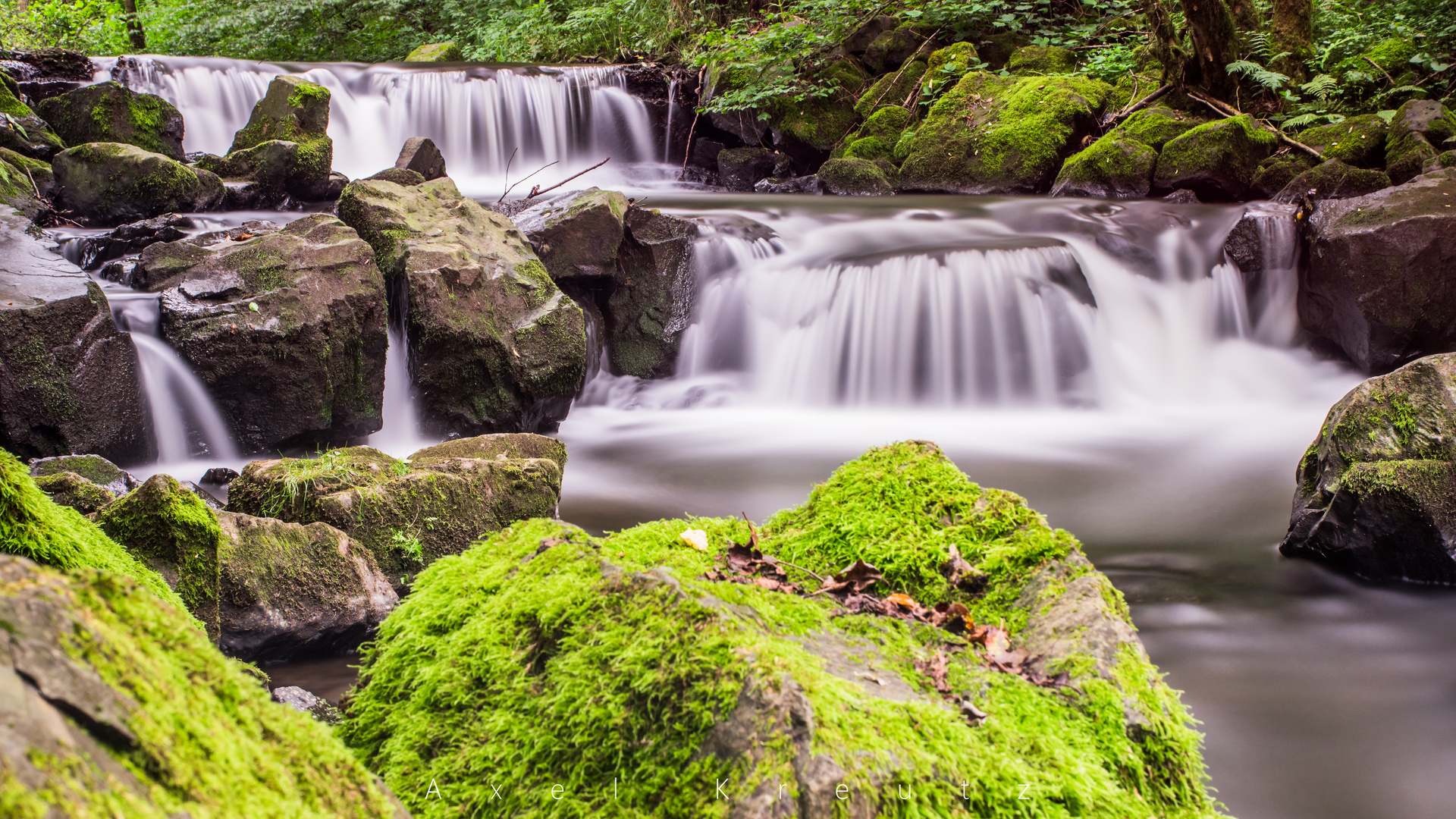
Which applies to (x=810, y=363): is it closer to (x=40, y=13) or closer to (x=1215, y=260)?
(x=1215, y=260)

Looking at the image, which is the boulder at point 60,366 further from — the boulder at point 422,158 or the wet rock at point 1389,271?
the wet rock at point 1389,271

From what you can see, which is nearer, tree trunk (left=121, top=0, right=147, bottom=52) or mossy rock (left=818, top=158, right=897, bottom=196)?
mossy rock (left=818, top=158, right=897, bottom=196)

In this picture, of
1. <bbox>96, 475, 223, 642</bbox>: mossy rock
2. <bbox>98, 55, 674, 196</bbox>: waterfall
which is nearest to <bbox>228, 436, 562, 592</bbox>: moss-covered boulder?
<bbox>96, 475, 223, 642</bbox>: mossy rock

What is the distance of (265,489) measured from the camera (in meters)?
4.23

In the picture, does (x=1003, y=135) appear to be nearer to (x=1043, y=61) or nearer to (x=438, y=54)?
(x=1043, y=61)

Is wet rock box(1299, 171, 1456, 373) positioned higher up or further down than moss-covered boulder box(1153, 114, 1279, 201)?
further down

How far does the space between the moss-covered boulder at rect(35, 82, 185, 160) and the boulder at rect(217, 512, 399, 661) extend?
10412mm

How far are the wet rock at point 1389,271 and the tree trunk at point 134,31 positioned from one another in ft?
90.7

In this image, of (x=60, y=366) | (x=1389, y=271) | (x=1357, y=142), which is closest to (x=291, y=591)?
(x=60, y=366)

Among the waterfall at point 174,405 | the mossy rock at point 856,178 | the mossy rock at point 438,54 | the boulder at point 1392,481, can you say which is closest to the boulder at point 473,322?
the waterfall at point 174,405

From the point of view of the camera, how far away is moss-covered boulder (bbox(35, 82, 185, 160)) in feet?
37.5

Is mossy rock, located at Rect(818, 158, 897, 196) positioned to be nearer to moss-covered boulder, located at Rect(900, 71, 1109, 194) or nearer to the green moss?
moss-covered boulder, located at Rect(900, 71, 1109, 194)

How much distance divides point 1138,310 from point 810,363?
360cm

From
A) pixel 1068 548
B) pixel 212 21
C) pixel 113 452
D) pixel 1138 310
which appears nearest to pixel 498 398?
pixel 113 452
